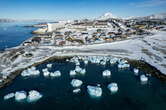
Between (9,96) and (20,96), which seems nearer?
(20,96)

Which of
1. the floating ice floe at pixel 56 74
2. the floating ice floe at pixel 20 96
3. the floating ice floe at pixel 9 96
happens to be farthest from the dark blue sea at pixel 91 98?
the floating ice floe at pixel 56 74

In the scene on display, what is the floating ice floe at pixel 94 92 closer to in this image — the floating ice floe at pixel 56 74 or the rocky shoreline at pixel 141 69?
the floating ice floe at pixel 56 74

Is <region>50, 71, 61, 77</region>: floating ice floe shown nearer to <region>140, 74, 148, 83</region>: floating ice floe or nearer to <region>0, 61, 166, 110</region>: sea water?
<region>0, 61, 166, 110</region>: sea water

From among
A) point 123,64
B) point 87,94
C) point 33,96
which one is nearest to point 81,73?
point 87,94

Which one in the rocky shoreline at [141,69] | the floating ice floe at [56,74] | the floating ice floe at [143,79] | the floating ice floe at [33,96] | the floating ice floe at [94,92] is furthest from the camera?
the floating ice floe at [56,74]

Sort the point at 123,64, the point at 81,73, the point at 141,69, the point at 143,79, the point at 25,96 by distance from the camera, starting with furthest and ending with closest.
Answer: the point at 123,64 < the point at 141,69 < the point at 81,73 < the point at 143,79 < the point at 25,96

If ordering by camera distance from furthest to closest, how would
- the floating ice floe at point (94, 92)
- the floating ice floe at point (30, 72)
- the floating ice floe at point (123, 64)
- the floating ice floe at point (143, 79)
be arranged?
the floating ice floe at point (123, 64)
the floating ice floe at point (30, 72)
the floating ice floe at point (143, 79)
the floating ice floe at point (94, 92)

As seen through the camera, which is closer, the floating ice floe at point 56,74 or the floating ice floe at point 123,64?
the floating ice floe at point 56,74

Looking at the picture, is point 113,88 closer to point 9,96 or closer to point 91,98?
point 91,98

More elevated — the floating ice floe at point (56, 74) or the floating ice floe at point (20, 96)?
the floating ice floe at point (56, 74)
